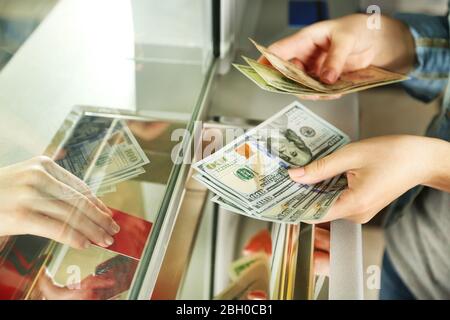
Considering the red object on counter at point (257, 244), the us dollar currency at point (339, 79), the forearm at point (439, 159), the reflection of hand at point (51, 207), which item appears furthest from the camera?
the red object on counter at point (257, 244)

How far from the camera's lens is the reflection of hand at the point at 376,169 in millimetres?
800

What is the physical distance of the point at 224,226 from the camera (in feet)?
4.36

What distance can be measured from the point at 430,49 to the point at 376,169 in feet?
1.47

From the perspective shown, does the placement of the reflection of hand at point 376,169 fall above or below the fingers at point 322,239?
above

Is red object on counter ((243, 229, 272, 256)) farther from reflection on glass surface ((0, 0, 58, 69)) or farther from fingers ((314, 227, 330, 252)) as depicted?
reflection on glass surface ((0, 0, 58, 69))

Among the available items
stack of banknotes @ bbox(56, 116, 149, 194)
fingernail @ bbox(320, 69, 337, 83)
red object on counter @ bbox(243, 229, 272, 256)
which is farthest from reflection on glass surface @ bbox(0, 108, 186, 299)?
red object on counter @ bbox(243, 229, 272, 256)

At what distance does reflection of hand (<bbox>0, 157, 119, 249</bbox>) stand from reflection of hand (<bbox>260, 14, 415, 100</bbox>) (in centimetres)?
52

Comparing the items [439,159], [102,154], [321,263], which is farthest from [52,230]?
[439,159]

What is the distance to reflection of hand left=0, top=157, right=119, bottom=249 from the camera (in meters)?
0.61

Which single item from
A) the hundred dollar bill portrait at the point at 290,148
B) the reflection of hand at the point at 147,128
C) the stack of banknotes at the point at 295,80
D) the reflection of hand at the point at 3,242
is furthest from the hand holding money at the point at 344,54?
the reflection of hand at the point at 3,242

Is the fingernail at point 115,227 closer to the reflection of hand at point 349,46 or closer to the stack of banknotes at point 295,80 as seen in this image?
the stack of banknotes at point 295,80

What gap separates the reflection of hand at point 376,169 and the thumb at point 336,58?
0.21 m
